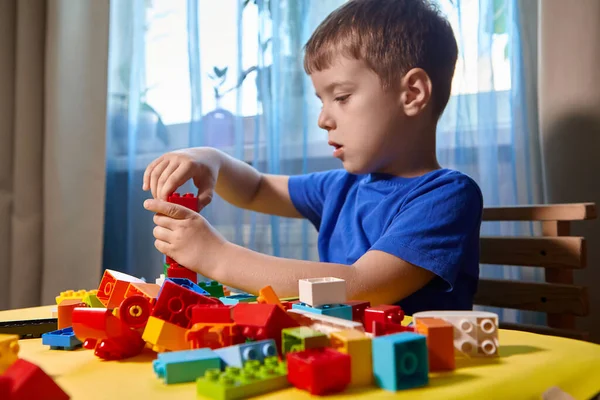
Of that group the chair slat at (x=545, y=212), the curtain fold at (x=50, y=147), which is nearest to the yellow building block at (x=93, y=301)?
the chair slat at (x=545, y=212)

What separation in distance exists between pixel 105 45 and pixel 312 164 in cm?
69

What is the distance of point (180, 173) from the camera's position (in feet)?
2.64

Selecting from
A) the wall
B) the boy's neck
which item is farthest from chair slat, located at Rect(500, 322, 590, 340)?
the boy's neck

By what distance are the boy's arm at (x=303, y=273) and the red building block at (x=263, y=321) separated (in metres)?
0.23

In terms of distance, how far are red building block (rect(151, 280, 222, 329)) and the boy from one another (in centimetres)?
22

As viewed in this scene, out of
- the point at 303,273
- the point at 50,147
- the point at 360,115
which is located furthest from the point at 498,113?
the point at 50,147

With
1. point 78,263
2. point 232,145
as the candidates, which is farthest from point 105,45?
point 78,263

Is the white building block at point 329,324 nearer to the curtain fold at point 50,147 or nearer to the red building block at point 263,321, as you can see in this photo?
the red building block at point 263,321

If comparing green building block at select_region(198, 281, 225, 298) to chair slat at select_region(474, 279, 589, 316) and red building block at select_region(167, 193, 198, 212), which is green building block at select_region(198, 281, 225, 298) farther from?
chair slat at select_region(474, 279, 589, 316)

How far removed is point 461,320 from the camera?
415mm

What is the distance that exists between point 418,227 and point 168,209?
319 mm

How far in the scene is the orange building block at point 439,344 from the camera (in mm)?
379

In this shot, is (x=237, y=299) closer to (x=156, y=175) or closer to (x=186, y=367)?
(x=186, y=367)

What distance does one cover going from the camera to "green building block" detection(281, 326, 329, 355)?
1.18ft
